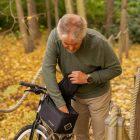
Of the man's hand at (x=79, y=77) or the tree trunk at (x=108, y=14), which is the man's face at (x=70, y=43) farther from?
A: the tree trunk at (x=108, y=14)

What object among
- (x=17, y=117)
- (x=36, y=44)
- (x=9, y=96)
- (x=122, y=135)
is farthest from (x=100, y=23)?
(x=122, y=135)

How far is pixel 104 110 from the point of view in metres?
4.40

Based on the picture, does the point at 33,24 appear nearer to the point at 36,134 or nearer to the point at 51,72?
the point at 36,134

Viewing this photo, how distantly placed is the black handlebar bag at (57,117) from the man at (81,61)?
0.24 ft

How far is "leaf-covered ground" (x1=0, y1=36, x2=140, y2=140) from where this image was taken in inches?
288

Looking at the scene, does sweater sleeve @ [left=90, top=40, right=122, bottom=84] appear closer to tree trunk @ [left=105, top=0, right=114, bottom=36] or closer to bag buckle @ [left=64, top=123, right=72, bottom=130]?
bag buckle @ [left=64, top=123, right=72, bottom=130]

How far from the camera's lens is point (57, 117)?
4109 mm

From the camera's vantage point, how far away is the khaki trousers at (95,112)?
4312 mm

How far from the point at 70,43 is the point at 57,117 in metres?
0.82

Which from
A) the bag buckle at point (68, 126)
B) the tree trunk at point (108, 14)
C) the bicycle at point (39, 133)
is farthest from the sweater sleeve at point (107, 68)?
the tree trunk at point (108, 14)

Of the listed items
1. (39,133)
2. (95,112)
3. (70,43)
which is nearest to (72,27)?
(70,43)

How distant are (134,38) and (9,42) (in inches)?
180

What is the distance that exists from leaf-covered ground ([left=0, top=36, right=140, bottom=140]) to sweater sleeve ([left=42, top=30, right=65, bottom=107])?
257 centimetres

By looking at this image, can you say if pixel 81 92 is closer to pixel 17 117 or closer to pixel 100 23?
pixel 17 117
